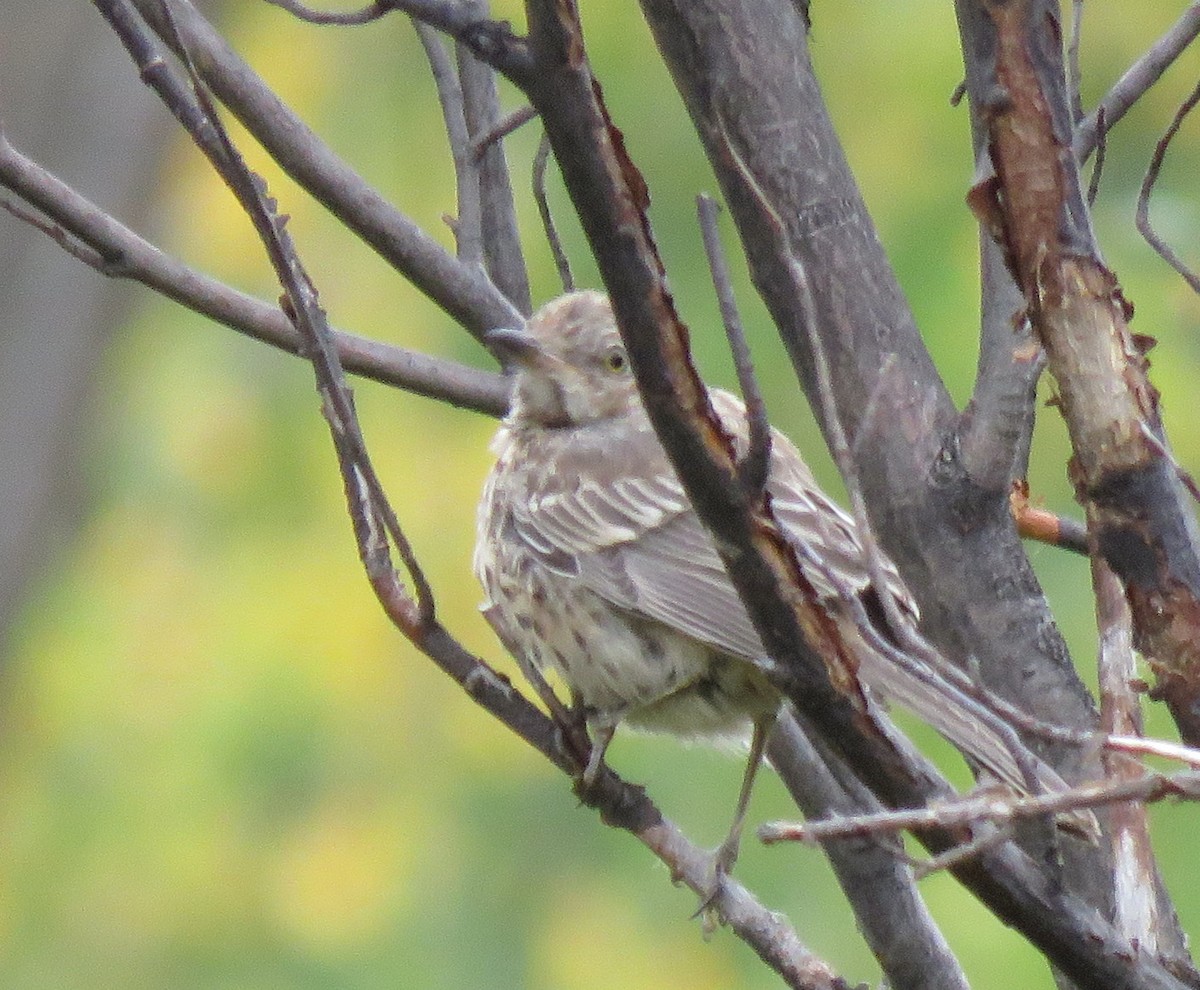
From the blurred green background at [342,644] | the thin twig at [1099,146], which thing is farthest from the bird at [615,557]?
the blurred green background at [342,644]

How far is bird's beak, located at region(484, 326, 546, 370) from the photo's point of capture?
4.58 m

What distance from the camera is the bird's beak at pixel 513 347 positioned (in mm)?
4578

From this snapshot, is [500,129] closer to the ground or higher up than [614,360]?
higher up

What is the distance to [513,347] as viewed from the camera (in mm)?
4648

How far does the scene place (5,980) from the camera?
1141cm

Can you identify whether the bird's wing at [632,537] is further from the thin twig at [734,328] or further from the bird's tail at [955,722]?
the thin twig at [734,328]

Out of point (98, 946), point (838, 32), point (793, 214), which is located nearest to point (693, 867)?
point (793, 214)

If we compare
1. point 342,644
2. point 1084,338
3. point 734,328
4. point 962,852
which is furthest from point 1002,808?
point 342,644

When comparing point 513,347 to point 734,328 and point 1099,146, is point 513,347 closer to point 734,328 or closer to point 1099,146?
point 1099,146

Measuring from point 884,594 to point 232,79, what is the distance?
2.18 metres

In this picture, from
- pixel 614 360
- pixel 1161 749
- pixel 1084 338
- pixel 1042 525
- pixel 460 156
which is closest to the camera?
pixel 1161 749

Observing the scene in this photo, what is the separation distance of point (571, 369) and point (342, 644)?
207 inches

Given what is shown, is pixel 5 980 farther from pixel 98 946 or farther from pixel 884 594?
pixel 884 594

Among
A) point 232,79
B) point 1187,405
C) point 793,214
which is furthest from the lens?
point 1187,405
